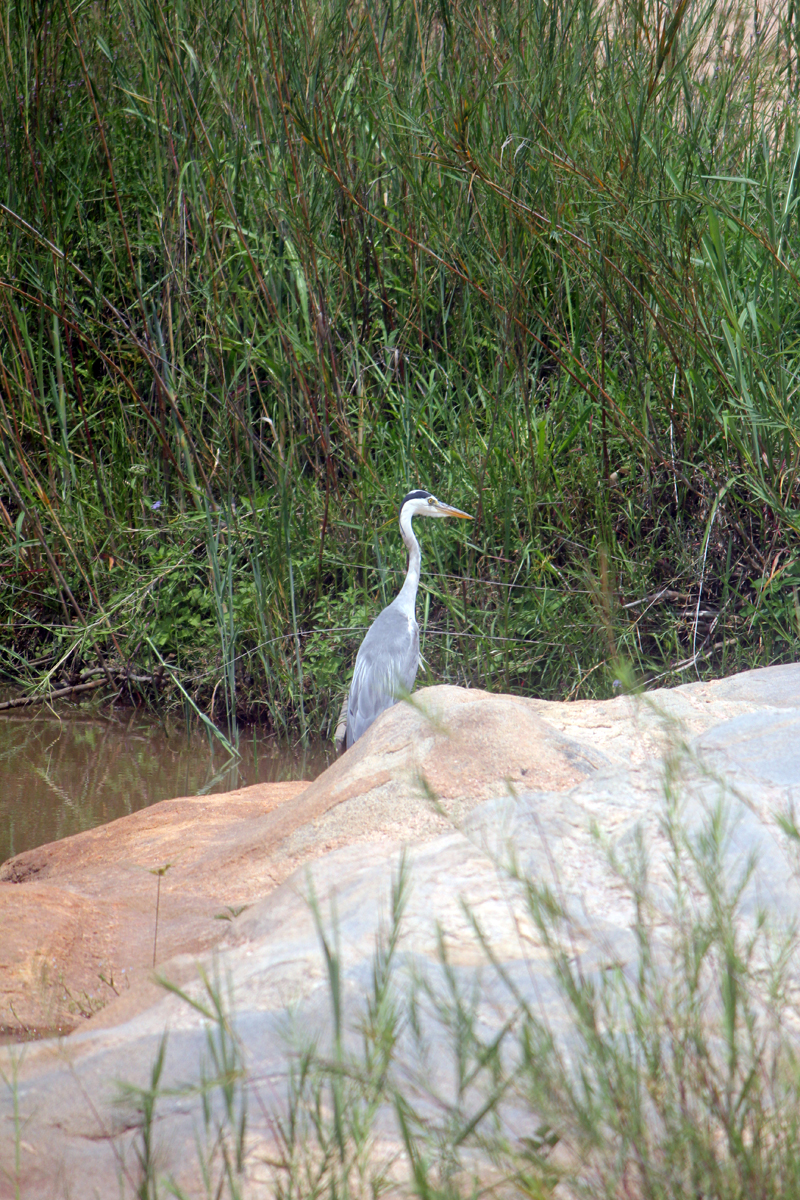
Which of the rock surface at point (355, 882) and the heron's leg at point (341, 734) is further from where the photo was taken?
the heron's leg at point (341, 734)

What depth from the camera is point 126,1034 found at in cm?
146

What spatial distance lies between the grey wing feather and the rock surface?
2.76 ft

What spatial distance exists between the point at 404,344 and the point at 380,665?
1.78 meters

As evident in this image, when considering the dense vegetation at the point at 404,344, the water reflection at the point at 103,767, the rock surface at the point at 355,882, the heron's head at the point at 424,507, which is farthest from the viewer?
the heron's head at the point at 424,507

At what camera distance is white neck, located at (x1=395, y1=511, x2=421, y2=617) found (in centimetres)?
421

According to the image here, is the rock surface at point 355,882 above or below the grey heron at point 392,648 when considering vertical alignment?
above

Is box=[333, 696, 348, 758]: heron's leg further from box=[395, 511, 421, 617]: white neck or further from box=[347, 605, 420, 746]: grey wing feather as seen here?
box=[395, 511, 421, 617]: white neck

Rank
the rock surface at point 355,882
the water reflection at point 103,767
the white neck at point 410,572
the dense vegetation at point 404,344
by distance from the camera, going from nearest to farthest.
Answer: the rock surface at point 355,882
the dense vegetation at point 404,344
the water reflection at point 103,767
the white neck at point 410,572

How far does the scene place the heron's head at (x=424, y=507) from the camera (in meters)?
4.31

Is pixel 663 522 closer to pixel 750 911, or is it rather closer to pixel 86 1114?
pixel 750 911

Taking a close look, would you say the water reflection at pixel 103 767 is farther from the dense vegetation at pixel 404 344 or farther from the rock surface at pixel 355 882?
the rock surface at pixel 355 882

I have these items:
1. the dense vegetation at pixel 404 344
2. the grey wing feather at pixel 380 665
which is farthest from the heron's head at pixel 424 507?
the grey wing feather at pixel 380 665

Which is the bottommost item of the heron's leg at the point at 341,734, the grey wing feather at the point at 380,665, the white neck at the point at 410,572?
the heron's leg at the point at 341,734

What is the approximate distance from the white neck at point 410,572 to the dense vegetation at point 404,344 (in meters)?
0.25
